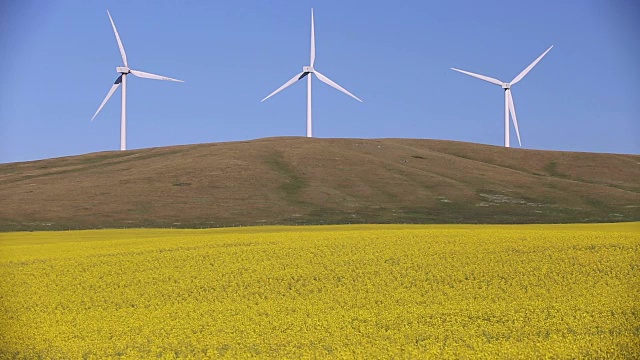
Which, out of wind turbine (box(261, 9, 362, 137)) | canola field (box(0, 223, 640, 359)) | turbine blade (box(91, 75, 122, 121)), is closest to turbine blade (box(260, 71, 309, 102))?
wind turbine (box(261, 9, 362, 137))

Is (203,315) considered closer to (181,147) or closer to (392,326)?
(392,326)

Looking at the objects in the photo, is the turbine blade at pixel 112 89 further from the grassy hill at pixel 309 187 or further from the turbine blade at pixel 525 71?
the turbine blade at pixel 525 71

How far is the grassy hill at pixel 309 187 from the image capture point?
67644 millimetres

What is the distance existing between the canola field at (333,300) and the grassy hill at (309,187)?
3670 cm

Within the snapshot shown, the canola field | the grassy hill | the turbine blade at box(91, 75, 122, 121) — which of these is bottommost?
the canola field

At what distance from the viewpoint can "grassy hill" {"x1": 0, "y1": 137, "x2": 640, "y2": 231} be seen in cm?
6764

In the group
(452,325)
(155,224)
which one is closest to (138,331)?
(452,325)

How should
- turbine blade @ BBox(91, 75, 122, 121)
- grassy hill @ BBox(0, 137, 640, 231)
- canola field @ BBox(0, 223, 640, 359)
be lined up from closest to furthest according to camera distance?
canola field @ BBox(0, 223, 640, 359) → grassy hill @ BBox(0, 137, 640, 231) → turbine blade @ BBox(91, 75, 122, 121)

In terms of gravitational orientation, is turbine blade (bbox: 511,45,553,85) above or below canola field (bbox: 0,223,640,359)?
above

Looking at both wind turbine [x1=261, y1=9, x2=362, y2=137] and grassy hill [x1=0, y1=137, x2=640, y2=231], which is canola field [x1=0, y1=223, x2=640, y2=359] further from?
wind turbine [x1=261, y1=9, x2=362, y2=137]

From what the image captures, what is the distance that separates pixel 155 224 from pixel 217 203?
36.7 ft

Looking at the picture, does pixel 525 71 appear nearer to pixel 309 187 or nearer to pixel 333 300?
pixel 309 187

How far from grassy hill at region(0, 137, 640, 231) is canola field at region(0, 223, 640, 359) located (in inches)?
1445

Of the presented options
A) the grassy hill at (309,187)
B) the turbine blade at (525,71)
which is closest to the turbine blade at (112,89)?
the grassy hill at (309,187)
